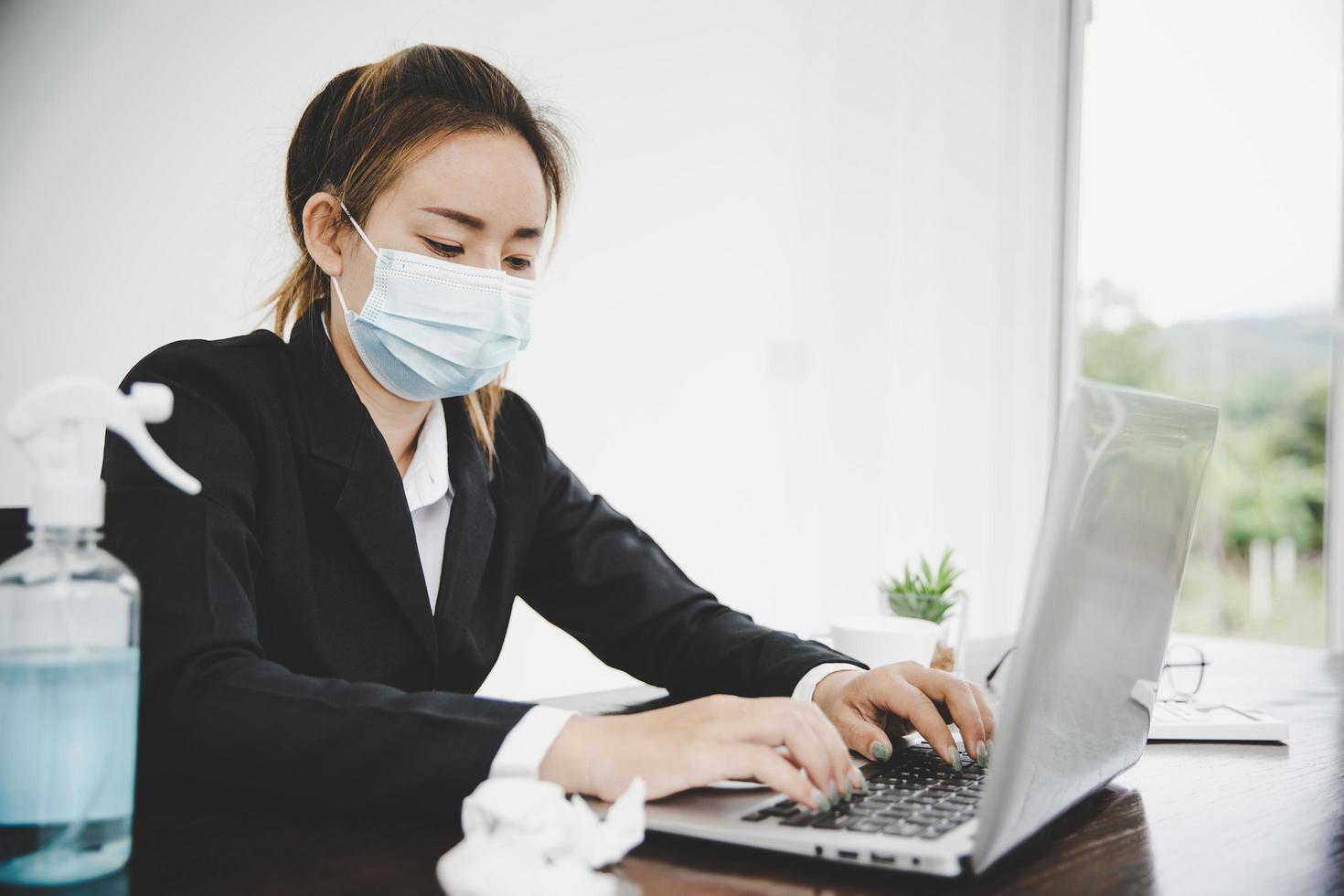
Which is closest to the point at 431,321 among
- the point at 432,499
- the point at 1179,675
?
the point at 432,499

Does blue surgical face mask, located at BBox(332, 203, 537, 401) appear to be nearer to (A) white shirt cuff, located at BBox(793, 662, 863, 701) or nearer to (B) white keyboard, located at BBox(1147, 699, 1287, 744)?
(A) white shirt cuff, located at BBox(793, 662, 863, 701)

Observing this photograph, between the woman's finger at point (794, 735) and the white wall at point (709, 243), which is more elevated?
the white wall at point (709, 243)

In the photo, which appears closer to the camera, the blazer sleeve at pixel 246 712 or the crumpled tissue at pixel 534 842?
the crumpled tissue at pixel 534 842

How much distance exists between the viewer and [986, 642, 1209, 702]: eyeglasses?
53.3 inches

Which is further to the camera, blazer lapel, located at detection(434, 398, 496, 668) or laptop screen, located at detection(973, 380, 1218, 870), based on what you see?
blazer lapel, located at detection(434, 398, 496, 668)

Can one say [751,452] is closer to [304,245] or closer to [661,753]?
[304,245]

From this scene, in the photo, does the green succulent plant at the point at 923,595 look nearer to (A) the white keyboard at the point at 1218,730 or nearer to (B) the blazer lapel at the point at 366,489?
(A) the white keyboard at the point at 1218,730

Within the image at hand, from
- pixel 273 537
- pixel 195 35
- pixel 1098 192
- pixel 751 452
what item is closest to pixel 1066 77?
pixel 1098 192

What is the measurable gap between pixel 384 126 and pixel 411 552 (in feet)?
1.59

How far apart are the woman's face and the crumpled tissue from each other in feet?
2.46

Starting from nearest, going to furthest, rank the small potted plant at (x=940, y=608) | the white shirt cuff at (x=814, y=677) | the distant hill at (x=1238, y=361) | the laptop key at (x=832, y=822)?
1. the laptop key at (x=832, y=822)
2. the white shirt cuff at (x=814, y=677)
3. the small potted plant at (x=940, y=608)
4. the distant hill at (x=1238, y=361)

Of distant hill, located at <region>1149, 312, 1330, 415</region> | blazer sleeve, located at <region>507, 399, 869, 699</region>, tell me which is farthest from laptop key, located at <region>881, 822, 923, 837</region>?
distant hill, located at <region>1149, 312, 1330, 415</region>

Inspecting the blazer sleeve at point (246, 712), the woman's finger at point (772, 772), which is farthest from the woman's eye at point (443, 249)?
the woman's finger at point (772, 772)

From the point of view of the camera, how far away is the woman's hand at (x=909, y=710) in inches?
35.5
